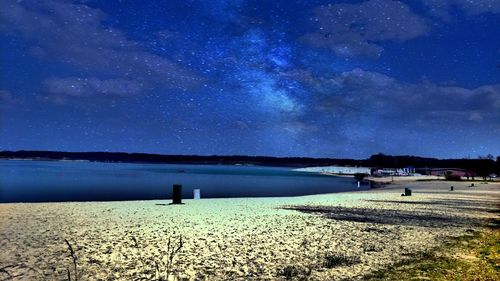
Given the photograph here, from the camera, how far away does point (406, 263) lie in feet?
35.1

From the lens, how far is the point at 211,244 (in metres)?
13.4

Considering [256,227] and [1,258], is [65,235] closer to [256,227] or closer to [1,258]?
[1,258]

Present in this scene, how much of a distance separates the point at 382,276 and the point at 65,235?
11.2 m

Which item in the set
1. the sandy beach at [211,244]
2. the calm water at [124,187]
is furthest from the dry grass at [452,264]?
the calm water at [124,187]

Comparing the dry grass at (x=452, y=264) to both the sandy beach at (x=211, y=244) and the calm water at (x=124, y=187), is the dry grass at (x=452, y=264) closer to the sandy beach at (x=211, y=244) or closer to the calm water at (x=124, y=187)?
the sandy beach at (x=211, y=244)

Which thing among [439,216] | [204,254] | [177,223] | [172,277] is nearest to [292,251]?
[204,254]

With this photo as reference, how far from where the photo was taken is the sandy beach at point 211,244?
32.3 feet

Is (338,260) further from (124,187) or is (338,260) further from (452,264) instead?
(124,187)

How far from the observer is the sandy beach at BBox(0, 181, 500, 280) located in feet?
32.3

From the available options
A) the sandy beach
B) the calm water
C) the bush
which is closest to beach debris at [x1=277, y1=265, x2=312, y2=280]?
the sandy beach

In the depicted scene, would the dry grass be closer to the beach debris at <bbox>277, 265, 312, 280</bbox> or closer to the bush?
the bush

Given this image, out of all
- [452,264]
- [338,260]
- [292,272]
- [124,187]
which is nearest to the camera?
[292,272]

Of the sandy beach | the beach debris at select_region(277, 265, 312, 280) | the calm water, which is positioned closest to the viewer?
the beach debris at select_region(277, 265, 312, 280)

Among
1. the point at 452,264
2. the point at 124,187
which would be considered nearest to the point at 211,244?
the point at 452,264
